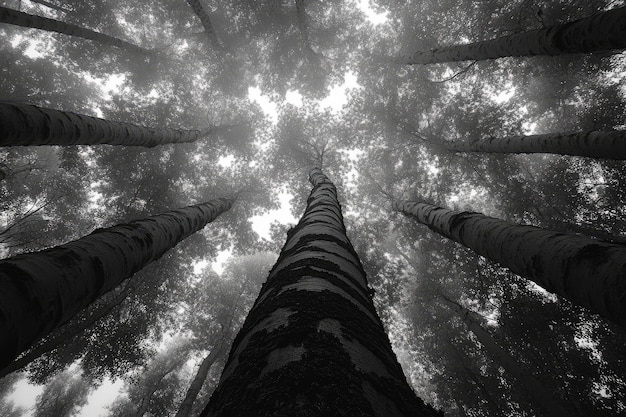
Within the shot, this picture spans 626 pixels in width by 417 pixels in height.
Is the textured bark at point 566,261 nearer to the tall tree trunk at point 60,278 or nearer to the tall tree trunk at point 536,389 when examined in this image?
the tall tree trunk at point 60,278

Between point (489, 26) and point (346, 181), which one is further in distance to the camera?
point (346, 181)

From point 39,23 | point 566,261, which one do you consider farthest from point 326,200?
point 39,23

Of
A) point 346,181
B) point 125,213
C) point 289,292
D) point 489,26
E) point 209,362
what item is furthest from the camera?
point 346,181

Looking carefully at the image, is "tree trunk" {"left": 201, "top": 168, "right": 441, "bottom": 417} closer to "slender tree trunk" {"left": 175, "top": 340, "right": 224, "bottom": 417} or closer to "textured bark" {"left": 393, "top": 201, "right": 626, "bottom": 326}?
"textured bark" {"left": 393, "top": 201, "right": 626, "bottom": 326}

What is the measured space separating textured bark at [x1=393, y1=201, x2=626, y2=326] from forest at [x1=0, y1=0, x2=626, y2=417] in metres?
0.02

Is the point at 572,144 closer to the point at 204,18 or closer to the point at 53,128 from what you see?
the point at 53,128

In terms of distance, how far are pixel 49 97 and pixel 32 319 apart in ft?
73.6

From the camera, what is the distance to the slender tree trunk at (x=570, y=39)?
3.52m

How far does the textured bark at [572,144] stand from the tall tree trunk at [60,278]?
7868 mm

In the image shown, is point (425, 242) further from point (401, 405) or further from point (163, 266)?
point (401, 405)

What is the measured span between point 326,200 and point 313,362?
145 inches

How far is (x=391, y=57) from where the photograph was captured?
15.0 meters

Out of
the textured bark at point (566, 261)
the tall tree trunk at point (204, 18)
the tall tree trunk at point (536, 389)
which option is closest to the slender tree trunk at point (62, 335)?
the tall tree trunk at point (204, 18)

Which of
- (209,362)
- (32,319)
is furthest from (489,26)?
(209,362)
